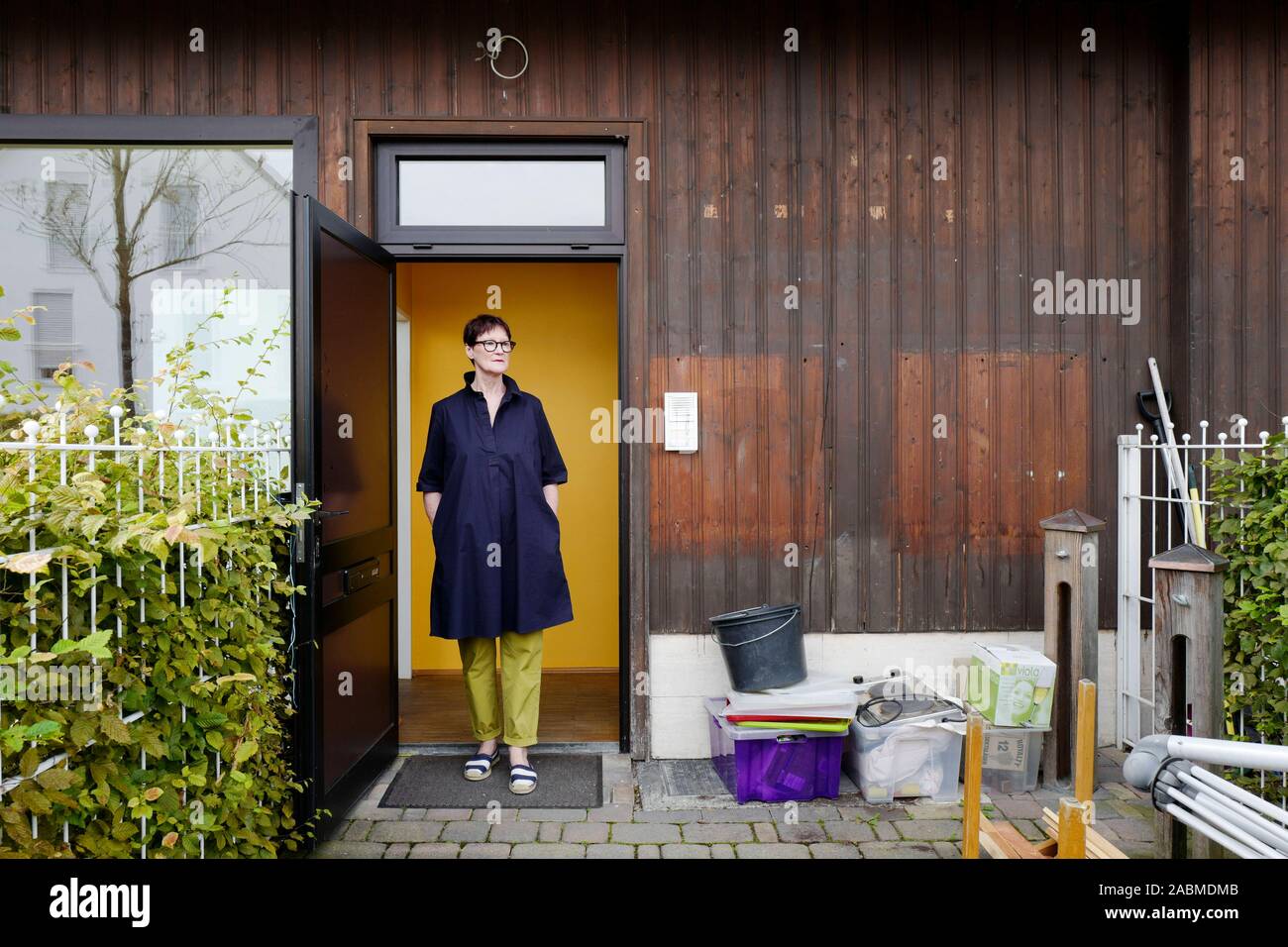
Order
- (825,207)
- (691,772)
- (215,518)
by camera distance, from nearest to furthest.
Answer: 1. (215,518)
2. (691,772)
3. (825,207)

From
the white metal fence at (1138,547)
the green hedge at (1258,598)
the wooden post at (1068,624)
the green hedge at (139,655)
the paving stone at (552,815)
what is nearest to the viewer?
the green hedge at (139,655)

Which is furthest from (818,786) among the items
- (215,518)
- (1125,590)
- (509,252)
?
(509,252)

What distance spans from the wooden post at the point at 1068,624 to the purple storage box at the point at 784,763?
0.92 m

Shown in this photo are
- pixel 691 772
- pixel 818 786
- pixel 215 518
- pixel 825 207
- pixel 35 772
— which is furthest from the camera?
pixel 825 207

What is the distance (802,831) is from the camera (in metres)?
3.05

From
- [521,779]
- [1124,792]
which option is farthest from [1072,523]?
[521,779]

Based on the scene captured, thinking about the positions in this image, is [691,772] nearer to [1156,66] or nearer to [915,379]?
[915,379]

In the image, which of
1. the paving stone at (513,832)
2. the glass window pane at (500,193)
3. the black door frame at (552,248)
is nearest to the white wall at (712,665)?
the black door frame at (552,248)

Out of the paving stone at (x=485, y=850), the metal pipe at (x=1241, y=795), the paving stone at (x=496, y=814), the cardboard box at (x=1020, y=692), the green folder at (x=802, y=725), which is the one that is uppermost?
the metal pipe at (x=1241, y=795)

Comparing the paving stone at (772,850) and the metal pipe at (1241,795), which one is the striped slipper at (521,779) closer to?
the paving stone at (772,850)

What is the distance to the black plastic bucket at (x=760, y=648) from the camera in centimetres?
343

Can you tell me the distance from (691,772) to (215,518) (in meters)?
2.24

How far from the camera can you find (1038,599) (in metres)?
3.95

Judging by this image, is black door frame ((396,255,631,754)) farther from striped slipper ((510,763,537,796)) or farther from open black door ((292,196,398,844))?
striped slipper ((510,763,537,796))
